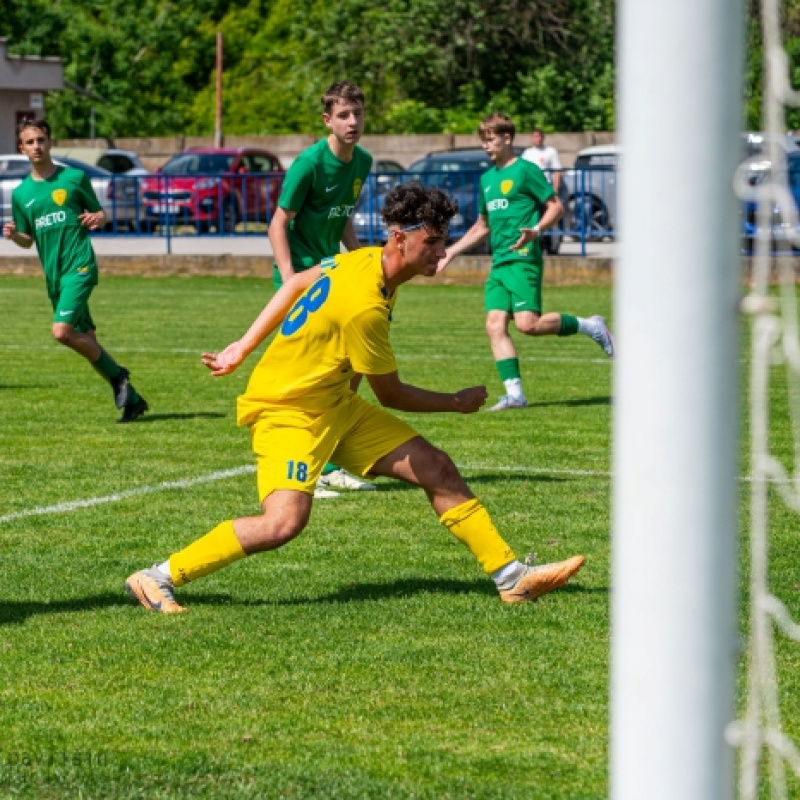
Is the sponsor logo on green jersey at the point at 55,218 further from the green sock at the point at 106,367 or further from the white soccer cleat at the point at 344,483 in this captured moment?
the white soccer cleat at the point at 344,483

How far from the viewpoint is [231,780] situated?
4215 mm

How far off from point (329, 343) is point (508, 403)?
19.7 feet

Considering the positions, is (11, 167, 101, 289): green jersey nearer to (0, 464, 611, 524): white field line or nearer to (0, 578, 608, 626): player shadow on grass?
(0, 464, 611, 524): white field line

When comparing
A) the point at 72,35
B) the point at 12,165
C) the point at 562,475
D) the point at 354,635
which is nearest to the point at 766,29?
the point at 354,635

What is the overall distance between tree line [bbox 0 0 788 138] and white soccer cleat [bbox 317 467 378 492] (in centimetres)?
2585

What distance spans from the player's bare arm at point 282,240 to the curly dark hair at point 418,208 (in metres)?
3.11

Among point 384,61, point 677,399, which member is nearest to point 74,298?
point 677,399

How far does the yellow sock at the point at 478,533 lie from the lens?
611 centimetres

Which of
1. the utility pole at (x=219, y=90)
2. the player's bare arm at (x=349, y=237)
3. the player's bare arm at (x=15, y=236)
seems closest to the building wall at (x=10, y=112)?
the utility pole at (x=219, y=90)

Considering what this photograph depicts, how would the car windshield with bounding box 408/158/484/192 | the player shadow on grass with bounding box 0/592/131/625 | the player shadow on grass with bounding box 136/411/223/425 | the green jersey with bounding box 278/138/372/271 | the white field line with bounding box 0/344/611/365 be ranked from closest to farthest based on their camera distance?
1. the player shadow on grass with bounding box 0/592/131/625
2. the green jersey with bounding box 278/138/372/271
3. the player shadow on grass with bounding box 136/411/223/425
4. the white field line with bounding box 0/344/611/365
5. the car windshield with bounding box 408/158/484/192

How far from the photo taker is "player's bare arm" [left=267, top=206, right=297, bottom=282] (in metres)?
8.88

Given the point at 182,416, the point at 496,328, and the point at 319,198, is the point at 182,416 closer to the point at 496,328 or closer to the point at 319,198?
the point at 496,328

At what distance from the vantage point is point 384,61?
1785 inches

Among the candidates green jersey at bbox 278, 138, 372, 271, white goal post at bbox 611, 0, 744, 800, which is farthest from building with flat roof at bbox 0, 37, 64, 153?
white goal post at bbox 611, 0, 744, 800
